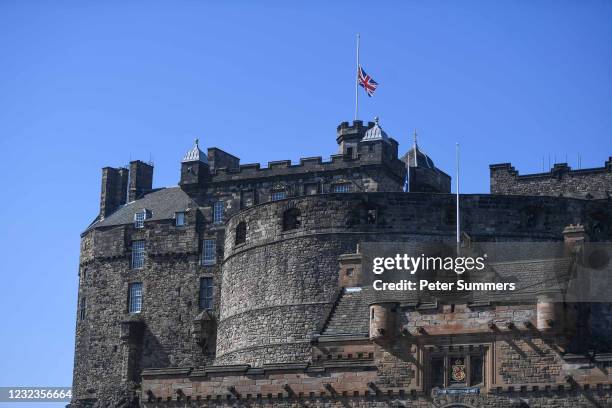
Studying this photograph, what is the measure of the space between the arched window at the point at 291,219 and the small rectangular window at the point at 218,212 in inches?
461

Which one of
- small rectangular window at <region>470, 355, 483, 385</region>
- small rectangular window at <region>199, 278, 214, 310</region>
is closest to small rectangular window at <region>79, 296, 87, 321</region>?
A: small rectangular window at <region>199, 278, 214, 310</region>

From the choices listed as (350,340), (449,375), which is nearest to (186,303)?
(350,340)

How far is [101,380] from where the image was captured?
248ft

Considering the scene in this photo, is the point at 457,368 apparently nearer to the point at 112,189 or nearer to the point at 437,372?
the point at 437,372

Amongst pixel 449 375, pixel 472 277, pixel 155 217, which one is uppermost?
pixel 155 217

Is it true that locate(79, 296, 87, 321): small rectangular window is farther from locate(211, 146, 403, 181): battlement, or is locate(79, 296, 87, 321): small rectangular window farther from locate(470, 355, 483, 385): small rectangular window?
locate(470, 355, 483, 385): small rectangular window

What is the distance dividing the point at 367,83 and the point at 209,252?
41.4 ft

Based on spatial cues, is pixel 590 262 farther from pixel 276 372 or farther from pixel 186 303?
pixel 186 303

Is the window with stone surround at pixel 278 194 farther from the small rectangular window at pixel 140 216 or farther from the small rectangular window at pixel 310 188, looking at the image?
the small rectangular window at pixel 140 216

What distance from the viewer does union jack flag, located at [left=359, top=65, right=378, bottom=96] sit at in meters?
77.8

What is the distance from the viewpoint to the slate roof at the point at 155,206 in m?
79.8

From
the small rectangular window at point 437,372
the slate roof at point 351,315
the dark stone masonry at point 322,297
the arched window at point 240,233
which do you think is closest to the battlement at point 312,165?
the dark stone masonry at point 322,297

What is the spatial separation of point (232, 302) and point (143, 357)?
34.1ft

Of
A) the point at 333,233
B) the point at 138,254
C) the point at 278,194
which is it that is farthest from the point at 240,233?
the point at 138,254
